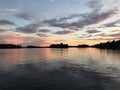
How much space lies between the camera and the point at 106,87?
2691 cm

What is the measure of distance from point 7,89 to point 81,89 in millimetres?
9704

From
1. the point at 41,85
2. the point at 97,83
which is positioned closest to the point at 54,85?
the point at 41,85

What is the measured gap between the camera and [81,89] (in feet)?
85.3

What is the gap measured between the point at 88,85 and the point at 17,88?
10.0 meters

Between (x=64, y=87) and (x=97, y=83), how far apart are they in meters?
5.73

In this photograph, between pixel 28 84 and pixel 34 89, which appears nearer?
pixel 34 89

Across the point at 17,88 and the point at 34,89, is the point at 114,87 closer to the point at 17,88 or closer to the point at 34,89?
the point at 34,89

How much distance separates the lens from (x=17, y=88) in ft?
86.5

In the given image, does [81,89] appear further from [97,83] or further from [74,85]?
[97,83]

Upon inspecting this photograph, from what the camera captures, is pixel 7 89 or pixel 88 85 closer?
pixel 7 89

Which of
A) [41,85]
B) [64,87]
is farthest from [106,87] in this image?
[41,85]

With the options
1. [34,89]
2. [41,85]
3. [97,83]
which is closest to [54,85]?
[41,85]

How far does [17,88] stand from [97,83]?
39.0 ft

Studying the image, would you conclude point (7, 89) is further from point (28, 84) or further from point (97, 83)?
point (97, 83)
